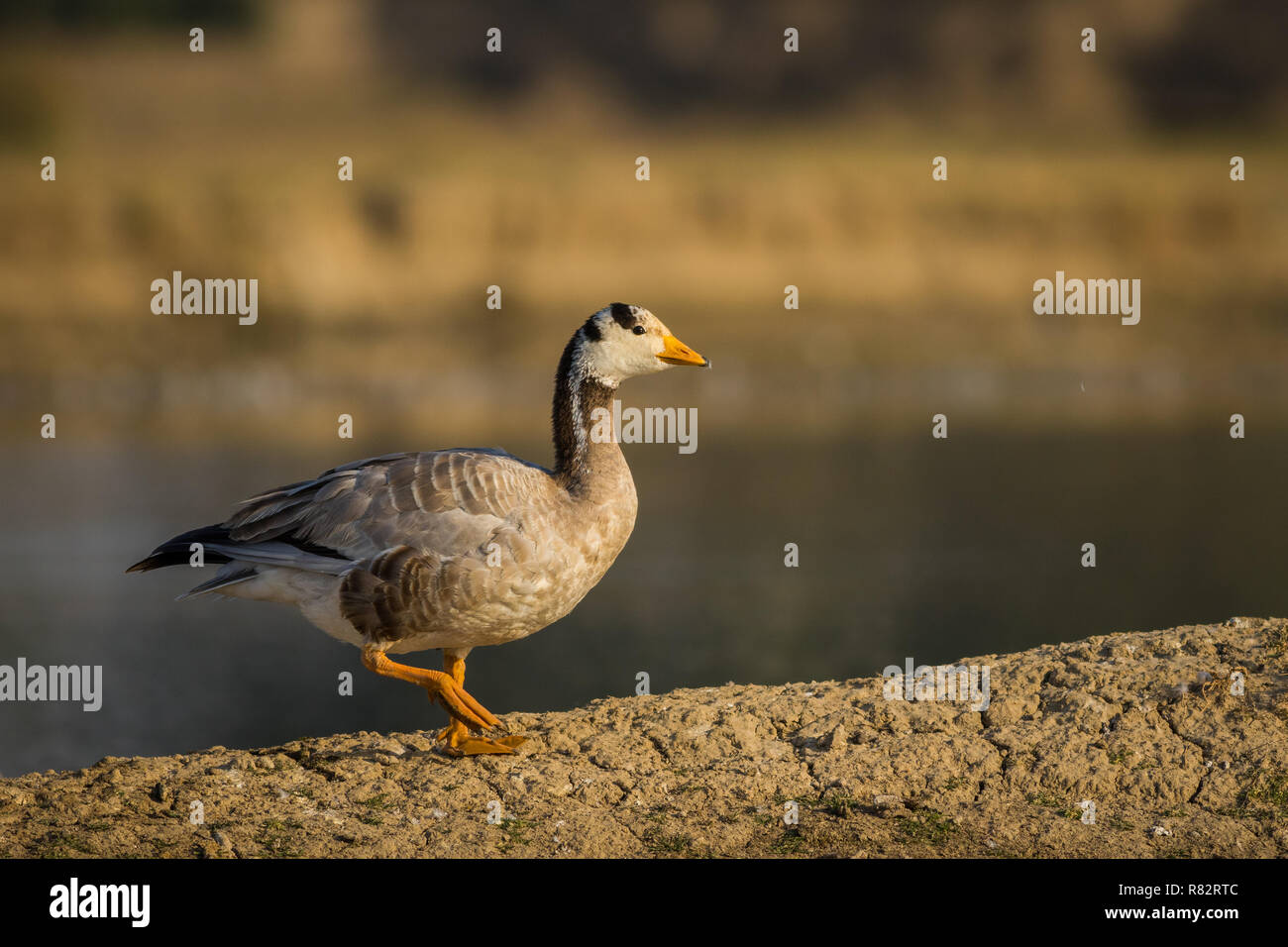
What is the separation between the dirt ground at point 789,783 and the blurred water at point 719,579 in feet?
16.8

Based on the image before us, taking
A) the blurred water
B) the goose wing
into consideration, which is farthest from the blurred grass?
the goose wing

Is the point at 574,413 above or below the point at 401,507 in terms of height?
above

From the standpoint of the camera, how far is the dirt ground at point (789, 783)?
327 inches

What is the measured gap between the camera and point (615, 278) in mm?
58250

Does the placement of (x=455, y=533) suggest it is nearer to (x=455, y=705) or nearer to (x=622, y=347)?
(x=455, y=705)

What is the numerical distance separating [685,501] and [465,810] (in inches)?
903

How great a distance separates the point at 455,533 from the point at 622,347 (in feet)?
5.86

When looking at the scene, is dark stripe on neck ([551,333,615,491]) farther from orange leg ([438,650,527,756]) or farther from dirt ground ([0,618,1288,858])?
dirt ground ([0,618,1288,858])

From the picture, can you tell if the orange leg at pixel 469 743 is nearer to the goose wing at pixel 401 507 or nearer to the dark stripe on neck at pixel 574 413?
the goose wing at pixel 401 507

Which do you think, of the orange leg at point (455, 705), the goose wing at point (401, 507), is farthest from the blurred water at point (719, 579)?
the orange leg at point (455, 705)

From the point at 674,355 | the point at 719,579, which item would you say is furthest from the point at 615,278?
the point at 674,355

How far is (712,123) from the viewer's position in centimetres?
9181

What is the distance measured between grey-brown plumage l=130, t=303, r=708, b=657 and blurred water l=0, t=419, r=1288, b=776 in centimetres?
499

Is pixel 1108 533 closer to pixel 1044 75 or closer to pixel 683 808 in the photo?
pixel 683 808
